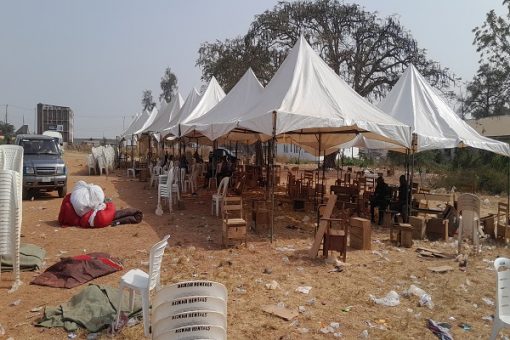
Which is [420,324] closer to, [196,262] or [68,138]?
[196,262]

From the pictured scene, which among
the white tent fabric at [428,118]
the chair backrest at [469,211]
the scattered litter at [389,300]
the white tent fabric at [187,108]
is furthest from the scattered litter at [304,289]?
the white tent fabric at [187,108]

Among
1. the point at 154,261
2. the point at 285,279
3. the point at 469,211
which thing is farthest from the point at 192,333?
the point at 469,211

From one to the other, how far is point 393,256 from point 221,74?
21072mm

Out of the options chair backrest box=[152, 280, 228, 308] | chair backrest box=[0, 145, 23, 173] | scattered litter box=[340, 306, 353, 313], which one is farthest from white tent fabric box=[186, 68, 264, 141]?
chair backrest box=[152, 280, 228, 308]

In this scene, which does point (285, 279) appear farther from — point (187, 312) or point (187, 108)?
point (187, 108)

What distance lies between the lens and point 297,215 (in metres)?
11.6

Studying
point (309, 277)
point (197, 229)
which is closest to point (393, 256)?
point (309, 277)

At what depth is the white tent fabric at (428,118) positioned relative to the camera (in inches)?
411

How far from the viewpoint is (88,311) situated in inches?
180

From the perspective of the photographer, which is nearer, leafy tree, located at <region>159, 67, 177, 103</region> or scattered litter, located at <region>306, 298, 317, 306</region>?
scattered litter, located at <region>306, 298, 317, 306</region>

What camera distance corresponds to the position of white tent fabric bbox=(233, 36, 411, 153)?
832 cm

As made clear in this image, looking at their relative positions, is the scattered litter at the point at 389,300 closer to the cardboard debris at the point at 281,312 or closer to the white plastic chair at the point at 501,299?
the cardboard debris at the point at 281,312

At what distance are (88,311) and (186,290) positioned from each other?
2196 mm

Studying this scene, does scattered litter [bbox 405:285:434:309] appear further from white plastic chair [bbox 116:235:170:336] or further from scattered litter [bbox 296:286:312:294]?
white plastic chair [bbox 116:235:170:336]
